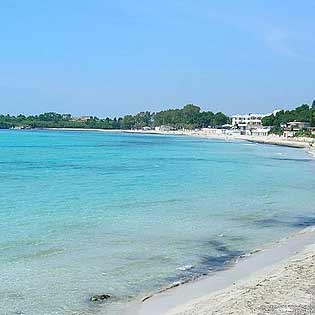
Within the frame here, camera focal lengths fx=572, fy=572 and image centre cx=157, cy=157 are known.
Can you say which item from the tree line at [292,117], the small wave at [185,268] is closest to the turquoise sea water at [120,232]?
the small wave at [185,268]

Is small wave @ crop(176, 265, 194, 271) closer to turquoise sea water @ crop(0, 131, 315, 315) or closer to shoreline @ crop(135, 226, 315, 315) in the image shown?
turquoise sea water @ crop(0, 131, 315, 315)

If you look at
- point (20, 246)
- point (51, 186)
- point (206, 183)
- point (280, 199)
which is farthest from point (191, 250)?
point (206, 183)

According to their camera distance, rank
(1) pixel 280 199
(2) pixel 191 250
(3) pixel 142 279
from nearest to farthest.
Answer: (3) pixel 142 279
(2) pixel 191 250
(1) pixel 280 199

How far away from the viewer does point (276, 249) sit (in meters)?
14.8

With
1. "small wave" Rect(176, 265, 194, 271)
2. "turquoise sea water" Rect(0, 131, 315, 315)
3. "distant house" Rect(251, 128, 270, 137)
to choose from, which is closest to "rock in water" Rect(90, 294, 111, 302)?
"turquoise sea water" Rect(0, 131, 315, 315)

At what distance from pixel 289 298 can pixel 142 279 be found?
3.44 metres

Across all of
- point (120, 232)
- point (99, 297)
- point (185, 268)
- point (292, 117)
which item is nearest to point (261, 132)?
point (292, 117)

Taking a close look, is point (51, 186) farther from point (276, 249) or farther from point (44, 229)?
point (276, 249)

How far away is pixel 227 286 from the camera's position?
11.1 metres

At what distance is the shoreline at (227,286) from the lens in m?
9.53

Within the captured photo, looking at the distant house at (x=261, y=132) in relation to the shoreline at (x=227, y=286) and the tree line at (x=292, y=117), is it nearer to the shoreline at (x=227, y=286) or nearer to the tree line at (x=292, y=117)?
the tree line at (x=292, y=117)

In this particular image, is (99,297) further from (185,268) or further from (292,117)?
(292,117)

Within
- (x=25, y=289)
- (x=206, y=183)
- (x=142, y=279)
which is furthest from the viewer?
(x=206, y=183)

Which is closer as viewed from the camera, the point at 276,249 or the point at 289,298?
the point at 289,298
